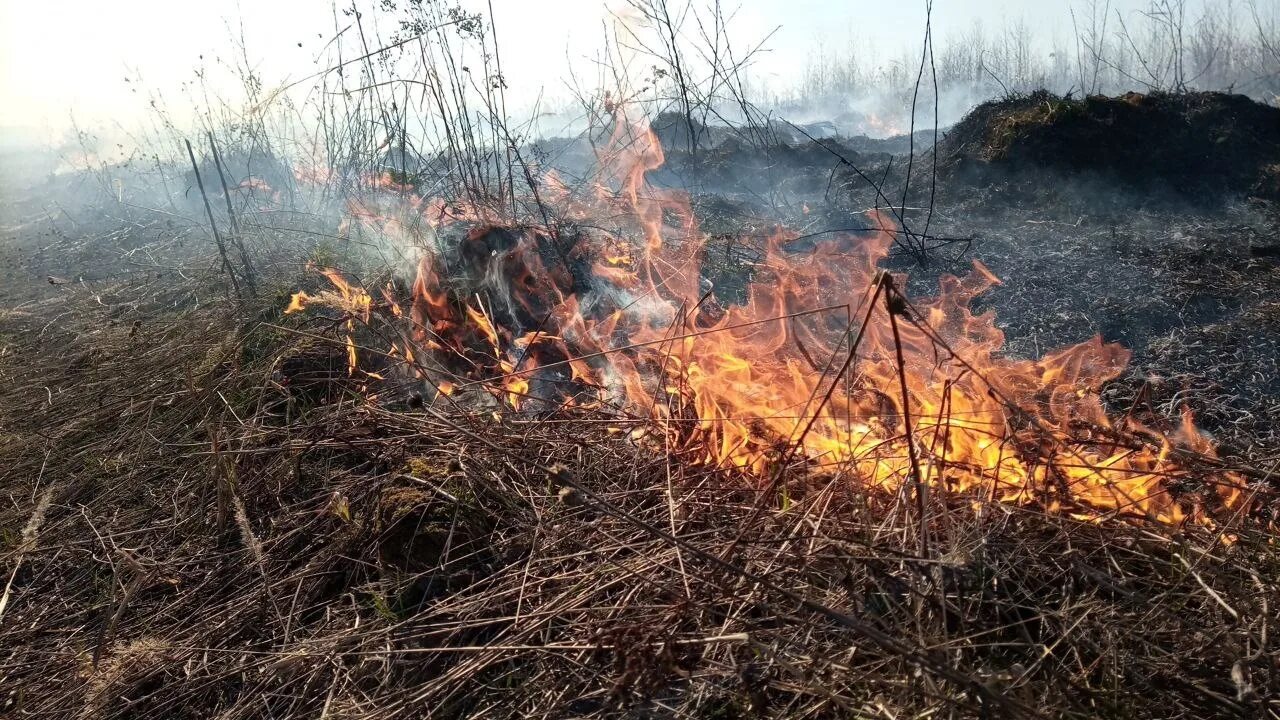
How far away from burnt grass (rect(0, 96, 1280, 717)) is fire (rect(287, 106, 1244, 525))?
6.3 inches

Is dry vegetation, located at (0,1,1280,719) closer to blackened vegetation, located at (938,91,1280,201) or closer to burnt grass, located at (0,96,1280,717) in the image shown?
burnt grass, located at (0,96,1280,717)

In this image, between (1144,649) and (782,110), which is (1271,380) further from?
(782,110)

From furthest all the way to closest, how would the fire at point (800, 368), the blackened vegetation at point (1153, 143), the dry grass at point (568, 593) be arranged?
the blackened vegetation at point (1153, 143) < the fire at point (800, 368) < the dry grass at point (568, 593)

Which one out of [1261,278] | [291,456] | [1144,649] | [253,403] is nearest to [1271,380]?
[1261,278]

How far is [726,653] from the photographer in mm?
1737

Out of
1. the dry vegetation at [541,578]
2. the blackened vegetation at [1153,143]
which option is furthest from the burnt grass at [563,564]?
the blackened vegetation at [1153,143]

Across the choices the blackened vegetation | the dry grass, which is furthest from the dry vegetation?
the blackened vegetation

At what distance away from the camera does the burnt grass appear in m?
1.64

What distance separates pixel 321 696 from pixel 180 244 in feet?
29.3

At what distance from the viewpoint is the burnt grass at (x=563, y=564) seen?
1638mm

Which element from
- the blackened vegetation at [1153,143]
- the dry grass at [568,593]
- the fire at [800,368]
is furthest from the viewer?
the blackened vegetation at [1153,143]

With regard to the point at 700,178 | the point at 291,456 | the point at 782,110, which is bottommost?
the point at 291,456

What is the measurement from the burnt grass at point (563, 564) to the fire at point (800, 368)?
160 millimetres

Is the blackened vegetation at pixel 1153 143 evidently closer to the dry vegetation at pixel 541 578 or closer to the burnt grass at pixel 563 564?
the burnt grass at pixel 563 564
